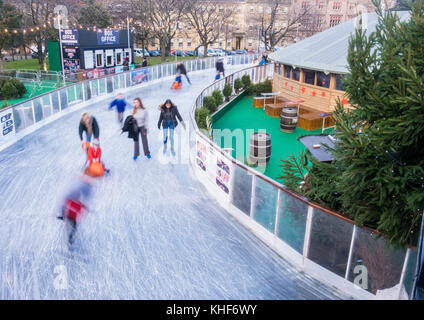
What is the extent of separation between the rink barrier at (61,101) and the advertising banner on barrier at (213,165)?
21.1ft

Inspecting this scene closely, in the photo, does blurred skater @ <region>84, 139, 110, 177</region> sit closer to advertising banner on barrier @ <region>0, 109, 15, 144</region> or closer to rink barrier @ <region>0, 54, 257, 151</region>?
advertising banner on barrier @ <region>0, 109, 15, 144</region>

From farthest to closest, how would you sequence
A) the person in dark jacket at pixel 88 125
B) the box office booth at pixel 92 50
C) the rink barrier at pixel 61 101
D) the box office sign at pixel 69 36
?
1. the box office booth at pixel 92 50
2. the box office sign at pixel 69 36
3. the rink barrier at pixel 61 101
4. the person in dark jacket at pixel 88 125

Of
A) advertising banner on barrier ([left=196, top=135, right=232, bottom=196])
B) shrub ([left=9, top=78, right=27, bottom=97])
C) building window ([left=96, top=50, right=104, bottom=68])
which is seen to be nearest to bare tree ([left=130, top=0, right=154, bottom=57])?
building window ([left=96, top=50, right=104, bottom=68])

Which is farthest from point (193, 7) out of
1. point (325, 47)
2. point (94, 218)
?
point (94, 218)

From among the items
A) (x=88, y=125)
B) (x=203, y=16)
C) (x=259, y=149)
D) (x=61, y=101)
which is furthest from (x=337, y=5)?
(x=88, y=125)

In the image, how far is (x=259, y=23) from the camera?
5984cm

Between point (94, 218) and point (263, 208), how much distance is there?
353 centimetres

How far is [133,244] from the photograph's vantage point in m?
7.45

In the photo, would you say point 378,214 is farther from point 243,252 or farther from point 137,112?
point 137,112

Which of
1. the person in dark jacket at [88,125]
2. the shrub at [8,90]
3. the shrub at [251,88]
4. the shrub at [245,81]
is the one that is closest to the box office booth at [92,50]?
the shrub at [8,90]

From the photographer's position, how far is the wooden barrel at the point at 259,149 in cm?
1277

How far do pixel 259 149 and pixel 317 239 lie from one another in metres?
6.59

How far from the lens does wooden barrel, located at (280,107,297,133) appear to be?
17.5 m

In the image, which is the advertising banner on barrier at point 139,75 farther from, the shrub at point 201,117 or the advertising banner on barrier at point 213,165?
the advertising banner on barrier at point 213,165
